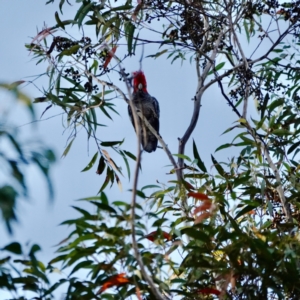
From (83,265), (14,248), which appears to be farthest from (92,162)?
(14,248)

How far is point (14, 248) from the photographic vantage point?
1916 millimetres

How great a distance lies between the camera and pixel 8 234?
154cm

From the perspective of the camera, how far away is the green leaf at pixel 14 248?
191cm

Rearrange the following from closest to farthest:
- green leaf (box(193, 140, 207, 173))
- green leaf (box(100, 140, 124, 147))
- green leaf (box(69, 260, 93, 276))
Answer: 1. green leaf (box(69, 260, 93, 276))
2. green leaf (box(193, 140, 207, 173))
3. green leaf (box(100, 140, 124, 147))

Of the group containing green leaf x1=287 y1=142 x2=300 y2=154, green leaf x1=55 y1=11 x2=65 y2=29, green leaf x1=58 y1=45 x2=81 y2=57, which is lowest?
green leaf x1=287 y1=142 x2=300 y2=154

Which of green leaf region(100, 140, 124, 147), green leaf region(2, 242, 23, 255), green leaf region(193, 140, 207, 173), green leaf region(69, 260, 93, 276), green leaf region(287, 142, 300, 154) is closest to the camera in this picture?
green leaf region(2, 242, 23, 255)

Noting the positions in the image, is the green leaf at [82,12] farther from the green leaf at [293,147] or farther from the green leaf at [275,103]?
the green leaf at [293,147]

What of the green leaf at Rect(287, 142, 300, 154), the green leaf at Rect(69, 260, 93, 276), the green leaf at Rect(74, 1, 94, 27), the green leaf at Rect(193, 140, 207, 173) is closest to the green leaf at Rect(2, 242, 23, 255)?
the green leaf at Rect(69, 260, 93, 276)

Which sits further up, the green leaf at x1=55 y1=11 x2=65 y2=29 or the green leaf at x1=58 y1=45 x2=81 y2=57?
the green leaf at x1=55 y1=11 x2=65 y2=29

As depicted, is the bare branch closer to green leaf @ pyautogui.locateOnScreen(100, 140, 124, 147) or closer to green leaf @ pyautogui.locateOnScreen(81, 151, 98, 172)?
green leaf @ pyautogui.locateOnScreen(100, 140, 124, 147)

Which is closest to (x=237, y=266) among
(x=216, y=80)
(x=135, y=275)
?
(x=135, y=275)

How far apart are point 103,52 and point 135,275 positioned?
1760 mm

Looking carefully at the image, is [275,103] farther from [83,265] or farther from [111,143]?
[83,265]

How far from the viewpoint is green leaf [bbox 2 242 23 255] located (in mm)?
1905
